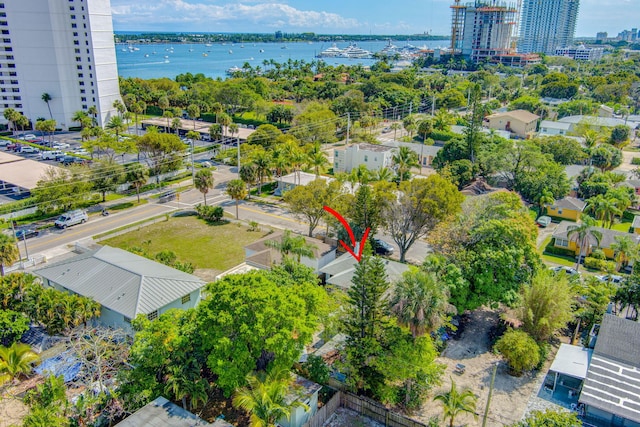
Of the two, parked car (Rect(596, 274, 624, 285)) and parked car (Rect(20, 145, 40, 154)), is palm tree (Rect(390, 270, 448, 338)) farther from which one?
parked car (Rect(20, 145, 40, 154))

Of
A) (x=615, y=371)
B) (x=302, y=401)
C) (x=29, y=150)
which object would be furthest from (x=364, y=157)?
(x=29, y=150)

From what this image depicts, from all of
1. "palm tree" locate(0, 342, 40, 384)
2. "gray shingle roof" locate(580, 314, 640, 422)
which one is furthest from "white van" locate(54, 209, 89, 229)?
"gray shingle roof" locate(580, 314, 640, 422)

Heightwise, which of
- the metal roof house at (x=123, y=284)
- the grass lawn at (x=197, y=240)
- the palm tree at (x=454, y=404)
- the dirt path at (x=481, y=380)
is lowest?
the grass lawn at (x=197, y=240)

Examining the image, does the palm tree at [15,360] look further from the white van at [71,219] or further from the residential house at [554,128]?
the residential house at [554,128]

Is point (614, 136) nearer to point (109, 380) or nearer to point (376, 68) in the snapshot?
point (109, 380)

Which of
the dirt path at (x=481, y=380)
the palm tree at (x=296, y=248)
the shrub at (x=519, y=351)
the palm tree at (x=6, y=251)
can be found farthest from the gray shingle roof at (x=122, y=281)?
the shrub at (x=519, y=351)

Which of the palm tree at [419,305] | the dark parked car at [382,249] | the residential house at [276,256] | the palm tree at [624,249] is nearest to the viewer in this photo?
the palm tree at [419,305]

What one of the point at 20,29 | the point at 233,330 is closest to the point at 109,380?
the point at 233,330
